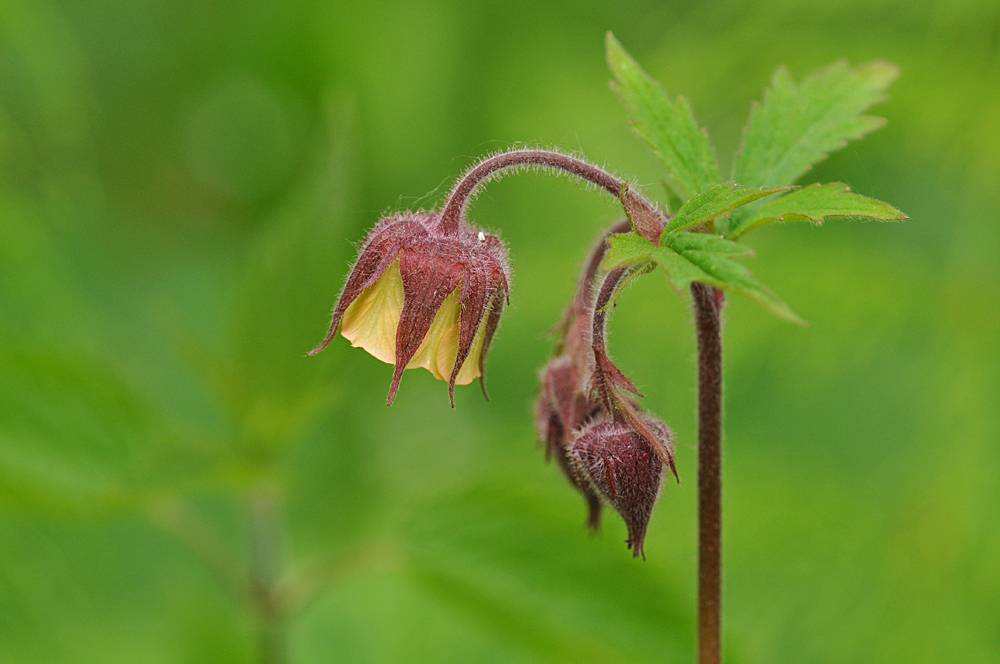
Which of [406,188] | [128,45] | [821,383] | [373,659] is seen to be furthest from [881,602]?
[128,45]

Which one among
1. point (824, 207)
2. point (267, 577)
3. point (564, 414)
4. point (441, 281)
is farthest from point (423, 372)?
point (824, 207)

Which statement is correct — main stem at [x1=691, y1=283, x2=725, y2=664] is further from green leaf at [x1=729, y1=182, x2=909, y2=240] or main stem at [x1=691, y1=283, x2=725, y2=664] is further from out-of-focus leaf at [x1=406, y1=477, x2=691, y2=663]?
out-of-focus leaf at [x1=406, y1=477, x2=691, y2=663]

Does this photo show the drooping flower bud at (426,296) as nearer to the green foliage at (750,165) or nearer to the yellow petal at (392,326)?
the yellow petal at (392,326)

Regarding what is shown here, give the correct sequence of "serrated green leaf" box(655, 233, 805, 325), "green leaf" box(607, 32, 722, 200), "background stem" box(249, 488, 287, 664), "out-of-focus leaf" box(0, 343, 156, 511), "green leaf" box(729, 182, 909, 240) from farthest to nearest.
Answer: "background stem" box(249, 488, 287, 664) < "out-of-focus leaf" box(0, 343, 156, 511) < "green leaf" box(607, 32, 722, 200) < "green leaf" box(729, 182, 909, 240) < "serrated green leaf" box(655, 233, 805, 325)

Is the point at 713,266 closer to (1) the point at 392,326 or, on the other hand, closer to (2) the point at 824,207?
(2) the point at 824,207

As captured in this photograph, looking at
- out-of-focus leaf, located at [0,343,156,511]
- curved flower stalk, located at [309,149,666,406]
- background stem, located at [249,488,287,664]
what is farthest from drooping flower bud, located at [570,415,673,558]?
background stem, located at [249,488,287,664]

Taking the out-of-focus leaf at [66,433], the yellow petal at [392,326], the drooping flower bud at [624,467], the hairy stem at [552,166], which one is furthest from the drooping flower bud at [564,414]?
the out-of-focus leaf at [66,433]

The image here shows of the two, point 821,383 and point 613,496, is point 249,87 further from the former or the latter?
point 613,496
